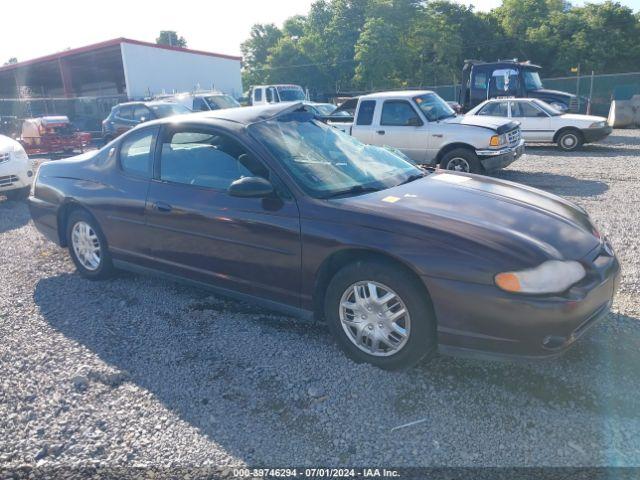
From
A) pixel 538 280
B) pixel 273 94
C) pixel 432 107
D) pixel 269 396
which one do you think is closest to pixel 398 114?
pixel 432 107

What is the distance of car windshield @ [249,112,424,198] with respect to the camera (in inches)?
140

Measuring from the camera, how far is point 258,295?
12.2 ft

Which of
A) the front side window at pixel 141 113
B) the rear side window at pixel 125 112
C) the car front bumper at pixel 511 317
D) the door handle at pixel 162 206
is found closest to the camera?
the car front bumper at pixel 511 317

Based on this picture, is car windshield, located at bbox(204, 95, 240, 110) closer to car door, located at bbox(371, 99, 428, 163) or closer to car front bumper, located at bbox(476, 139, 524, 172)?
car door, located at bbox(371, 99, 428, 163)

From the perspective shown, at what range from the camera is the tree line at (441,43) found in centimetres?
3756

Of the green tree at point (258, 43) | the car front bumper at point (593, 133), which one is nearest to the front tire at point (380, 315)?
the car front bumper at point (593, 133)

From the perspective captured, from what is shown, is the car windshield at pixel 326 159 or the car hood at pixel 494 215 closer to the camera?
the car hood at pixel 494 215

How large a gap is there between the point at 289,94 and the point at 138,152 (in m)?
17.2

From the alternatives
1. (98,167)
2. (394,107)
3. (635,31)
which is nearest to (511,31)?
(635,31)

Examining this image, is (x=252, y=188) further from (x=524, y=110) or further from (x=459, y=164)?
(x=524, y=110)

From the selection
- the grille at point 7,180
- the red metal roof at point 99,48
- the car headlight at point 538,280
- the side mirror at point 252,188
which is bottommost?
the grille at point 7,180

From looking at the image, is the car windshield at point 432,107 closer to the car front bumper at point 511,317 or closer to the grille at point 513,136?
the grille at point 513,136

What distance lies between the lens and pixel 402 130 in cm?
987

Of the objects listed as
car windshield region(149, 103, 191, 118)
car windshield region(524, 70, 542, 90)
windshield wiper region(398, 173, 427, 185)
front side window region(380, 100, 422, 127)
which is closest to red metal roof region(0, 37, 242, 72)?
car windshield region(149, 103, 191, 118)
